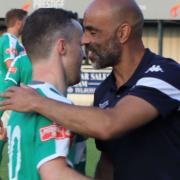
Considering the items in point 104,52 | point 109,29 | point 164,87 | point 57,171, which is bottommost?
point 57,171

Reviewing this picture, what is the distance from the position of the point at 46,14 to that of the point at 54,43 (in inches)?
5.8

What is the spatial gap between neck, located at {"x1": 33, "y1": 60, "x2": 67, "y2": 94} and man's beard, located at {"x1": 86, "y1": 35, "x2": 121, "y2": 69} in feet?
0.87

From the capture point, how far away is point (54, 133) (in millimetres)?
2760

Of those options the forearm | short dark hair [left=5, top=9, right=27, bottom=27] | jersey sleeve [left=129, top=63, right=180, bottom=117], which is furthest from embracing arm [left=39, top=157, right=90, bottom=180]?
short dark hair [left=5, top=9, right=27, bottom=27]

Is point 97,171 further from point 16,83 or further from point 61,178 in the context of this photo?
point 16,83

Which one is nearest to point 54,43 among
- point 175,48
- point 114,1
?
point 114,1

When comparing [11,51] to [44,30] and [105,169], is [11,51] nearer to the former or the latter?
[105,169]

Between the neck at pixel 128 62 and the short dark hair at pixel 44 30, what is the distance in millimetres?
326

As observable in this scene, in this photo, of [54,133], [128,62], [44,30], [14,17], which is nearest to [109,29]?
[128,62]

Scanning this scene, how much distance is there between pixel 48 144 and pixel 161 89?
58cm

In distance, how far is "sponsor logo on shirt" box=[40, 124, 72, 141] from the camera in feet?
8.89

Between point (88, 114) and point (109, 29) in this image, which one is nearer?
point (88, 114)

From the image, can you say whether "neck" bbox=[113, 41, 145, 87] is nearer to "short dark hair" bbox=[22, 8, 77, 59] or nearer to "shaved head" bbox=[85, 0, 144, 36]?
"shaved head" bbox=[85, 0, 144, 36]

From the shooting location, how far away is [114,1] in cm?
310
